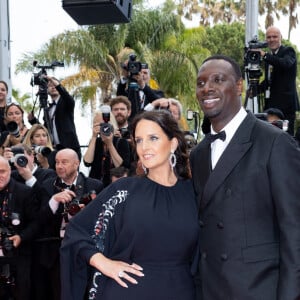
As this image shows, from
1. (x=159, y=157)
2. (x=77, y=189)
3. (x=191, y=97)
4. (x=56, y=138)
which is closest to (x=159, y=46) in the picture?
(x=191, y=97)

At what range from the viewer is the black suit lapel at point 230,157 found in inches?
98.7

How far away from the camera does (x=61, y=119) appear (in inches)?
266

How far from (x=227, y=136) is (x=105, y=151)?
10.2ft

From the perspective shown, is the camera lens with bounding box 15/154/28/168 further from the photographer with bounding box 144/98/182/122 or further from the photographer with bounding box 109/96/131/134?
the photographer with bounding box 144/98/182/122

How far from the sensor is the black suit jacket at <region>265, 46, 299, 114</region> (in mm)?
6672

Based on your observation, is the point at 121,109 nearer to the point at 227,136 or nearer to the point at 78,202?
the point at 78,202

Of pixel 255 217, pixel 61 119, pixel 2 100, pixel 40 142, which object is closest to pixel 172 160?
pixel 255 217

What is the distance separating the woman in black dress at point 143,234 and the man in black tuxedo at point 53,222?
2.39 meters

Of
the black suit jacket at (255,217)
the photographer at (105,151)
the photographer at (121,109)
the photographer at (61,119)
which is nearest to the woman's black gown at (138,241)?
the black suit jacket at (255,217)

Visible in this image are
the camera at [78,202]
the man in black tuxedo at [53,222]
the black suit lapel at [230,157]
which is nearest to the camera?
the black suit lapel at [230,157]

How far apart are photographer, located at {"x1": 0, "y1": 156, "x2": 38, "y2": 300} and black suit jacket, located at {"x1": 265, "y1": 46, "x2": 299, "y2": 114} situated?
2.88 meters

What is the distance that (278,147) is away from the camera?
242 centimetres

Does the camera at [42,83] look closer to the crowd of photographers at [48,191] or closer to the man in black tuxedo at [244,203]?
the crowd of photographers at [48,191]

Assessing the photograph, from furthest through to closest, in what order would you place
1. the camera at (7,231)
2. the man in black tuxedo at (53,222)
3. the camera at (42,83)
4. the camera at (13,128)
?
the camera at (42,83)
the camera at (13,128)
the man in black tuxedo at (53,222)
the camera at (7,231)
